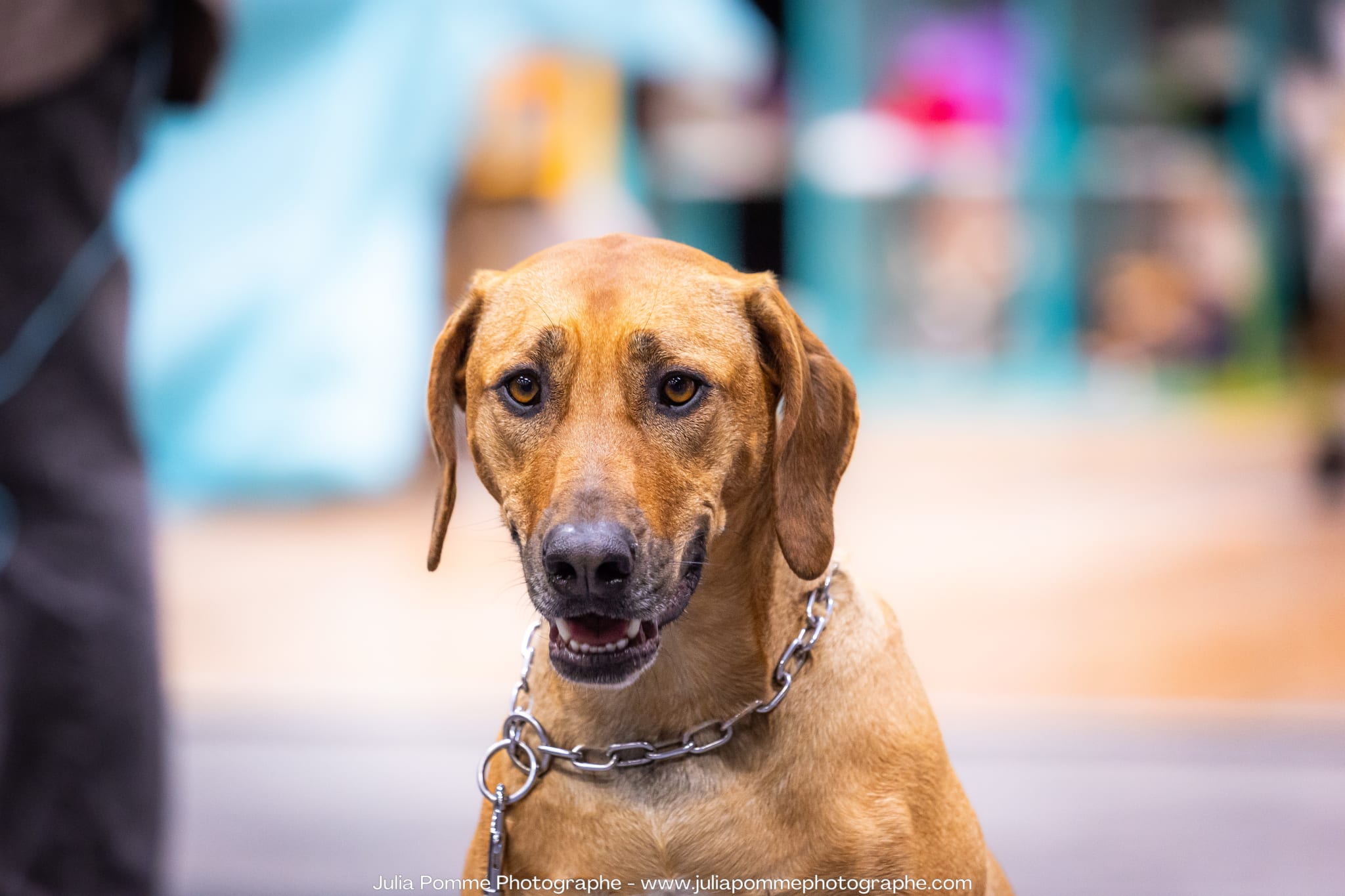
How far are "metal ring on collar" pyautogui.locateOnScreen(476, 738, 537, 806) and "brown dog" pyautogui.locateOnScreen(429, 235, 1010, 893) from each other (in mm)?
A: 17

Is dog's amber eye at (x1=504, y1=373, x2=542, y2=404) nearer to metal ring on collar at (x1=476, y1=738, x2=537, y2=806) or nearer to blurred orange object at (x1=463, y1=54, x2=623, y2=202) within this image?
metal ring on collar at (x1=476, y1=738, x2=537, y2=806)

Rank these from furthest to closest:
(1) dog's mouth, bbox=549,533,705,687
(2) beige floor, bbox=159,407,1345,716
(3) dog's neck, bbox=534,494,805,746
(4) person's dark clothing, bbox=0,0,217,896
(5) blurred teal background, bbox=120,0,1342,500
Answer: (5) blurred teal background, bbox=120,0,1342,500 < (2) beige floor, bbox=159,407,1345,716 < (4) person's dark clothing, bbox=0,0,217,896 < (3) dog's neck, bbox=534,494,805,746 < (1) dog's mouth, bbox=549,533,705,687

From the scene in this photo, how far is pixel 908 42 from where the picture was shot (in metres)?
7.30

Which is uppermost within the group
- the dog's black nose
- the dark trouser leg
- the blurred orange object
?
the dog's black nose

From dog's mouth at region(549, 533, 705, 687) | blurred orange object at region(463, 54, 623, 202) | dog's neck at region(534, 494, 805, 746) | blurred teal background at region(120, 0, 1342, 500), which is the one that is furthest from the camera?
blurred teal background at region(120, 0, 1342, 500)

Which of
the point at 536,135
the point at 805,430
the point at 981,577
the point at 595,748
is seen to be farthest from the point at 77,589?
the point at 536,135

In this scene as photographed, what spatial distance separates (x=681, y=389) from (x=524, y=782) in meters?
0.35

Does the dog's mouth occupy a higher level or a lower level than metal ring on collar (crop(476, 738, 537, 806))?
higher

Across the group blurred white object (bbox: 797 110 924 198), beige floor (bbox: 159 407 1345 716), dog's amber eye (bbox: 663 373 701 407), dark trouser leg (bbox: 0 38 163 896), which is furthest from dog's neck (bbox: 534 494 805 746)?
blurred white object (bbox: 797 110 924 198)

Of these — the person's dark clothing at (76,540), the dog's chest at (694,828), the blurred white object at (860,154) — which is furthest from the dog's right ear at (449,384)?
the blurred white object at (860,154)

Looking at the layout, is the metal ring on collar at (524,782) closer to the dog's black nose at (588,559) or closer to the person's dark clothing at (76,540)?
the dog's black nose at (588,559)

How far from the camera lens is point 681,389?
1.13 meters

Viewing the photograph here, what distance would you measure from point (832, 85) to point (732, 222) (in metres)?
0.94

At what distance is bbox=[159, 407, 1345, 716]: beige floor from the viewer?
3.79 m
